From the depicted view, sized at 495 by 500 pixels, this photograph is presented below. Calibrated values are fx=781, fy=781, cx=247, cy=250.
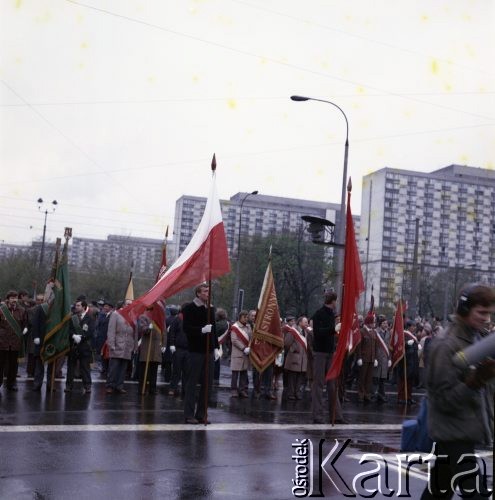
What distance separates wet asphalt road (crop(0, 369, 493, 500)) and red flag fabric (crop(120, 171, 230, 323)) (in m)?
1.90

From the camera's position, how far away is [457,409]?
15.0ft

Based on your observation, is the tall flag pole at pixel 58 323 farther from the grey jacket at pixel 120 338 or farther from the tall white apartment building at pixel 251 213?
the tall white apartment building at pixel 251 213

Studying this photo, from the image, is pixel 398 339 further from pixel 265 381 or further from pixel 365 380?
pixel 265 381

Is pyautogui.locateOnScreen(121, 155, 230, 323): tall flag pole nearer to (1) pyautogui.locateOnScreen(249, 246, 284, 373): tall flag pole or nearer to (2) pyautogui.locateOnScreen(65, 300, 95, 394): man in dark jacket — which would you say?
(2) pyautogui.locateOnScreen(65, 300, 95, 394): man in dark jacket

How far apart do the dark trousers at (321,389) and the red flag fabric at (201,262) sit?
2.38m

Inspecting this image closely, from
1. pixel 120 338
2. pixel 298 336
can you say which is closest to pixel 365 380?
pixel 298 336

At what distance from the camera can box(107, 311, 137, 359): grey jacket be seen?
15023 mm

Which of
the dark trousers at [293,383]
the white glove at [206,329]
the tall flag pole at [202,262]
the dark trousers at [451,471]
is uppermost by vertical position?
the tall flag pole at [202,262]

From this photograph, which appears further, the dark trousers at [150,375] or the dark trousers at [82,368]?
the dark trousers at [150,375]

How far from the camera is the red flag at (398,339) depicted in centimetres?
1745

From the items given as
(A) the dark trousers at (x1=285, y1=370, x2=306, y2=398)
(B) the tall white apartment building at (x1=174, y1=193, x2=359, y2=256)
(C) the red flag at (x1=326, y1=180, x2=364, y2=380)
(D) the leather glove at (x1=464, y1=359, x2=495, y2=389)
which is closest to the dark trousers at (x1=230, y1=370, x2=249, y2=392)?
(A) the dark trousers at (x1=285, y1=370, x2=306, y2=398)

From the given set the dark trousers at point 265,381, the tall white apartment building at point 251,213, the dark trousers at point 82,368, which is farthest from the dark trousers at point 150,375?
the tall white apartment building at point 251,213

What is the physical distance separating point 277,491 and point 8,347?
8.34 metres

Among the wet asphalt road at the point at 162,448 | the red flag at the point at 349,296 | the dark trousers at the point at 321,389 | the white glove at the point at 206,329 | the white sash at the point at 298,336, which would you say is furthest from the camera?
the white sash at the point at 298,336
